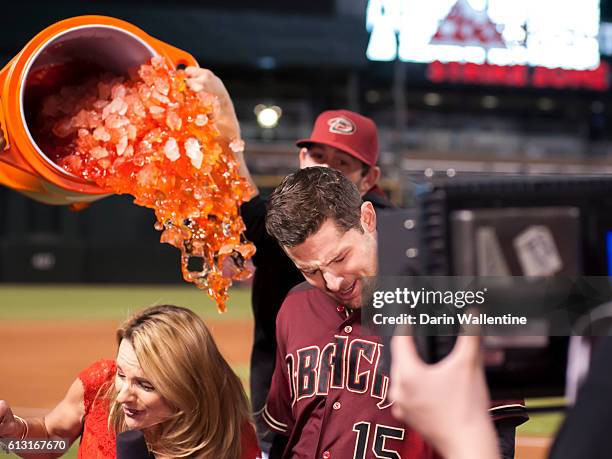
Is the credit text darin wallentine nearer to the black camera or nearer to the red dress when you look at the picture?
the black camera

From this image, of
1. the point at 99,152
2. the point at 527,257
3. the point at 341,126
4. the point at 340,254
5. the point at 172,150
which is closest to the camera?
the point at 527,257

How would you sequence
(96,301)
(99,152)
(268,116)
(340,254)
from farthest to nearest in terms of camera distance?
(268,116) < (96,301) < (99,152) < (340,254)

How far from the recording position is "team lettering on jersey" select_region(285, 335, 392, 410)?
1.94m

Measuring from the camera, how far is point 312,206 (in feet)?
5.91

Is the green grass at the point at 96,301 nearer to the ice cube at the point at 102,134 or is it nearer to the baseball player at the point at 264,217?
the baseball player at the point at 264,217

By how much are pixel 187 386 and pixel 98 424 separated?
0.39 meters

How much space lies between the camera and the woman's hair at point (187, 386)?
2092 millimetres

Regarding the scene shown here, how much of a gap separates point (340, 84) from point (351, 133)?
79.7 ft

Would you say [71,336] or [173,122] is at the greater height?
[173,122]

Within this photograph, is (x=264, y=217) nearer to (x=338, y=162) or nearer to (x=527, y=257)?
(x=338, y=162)

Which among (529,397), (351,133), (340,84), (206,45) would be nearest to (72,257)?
(206,45)

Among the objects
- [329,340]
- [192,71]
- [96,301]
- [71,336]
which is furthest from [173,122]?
[96,301]

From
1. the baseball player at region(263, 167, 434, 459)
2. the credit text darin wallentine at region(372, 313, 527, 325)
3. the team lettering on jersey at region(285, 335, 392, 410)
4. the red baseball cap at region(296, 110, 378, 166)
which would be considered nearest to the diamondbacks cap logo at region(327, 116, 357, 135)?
the red baseball cap at region(296, 110, 378, 166)

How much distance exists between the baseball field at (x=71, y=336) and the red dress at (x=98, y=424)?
0.20 metres
